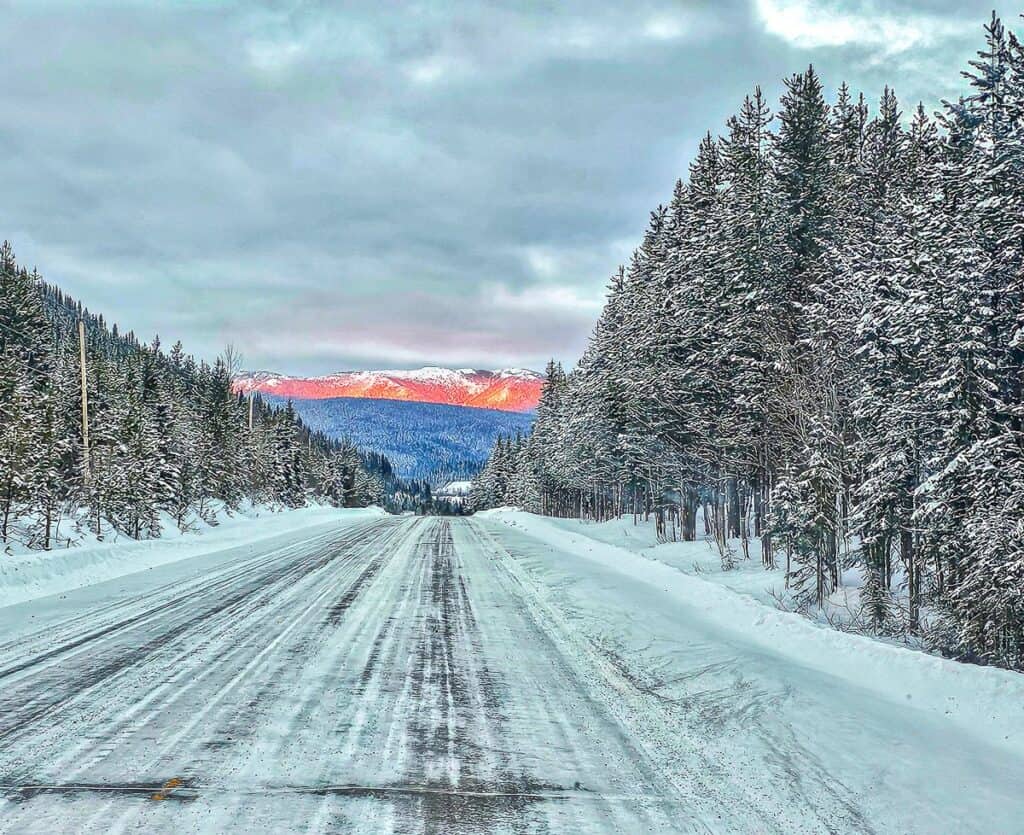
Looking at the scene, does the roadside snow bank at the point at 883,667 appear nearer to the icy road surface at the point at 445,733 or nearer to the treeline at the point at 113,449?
the icy road surface at the point at 445,733

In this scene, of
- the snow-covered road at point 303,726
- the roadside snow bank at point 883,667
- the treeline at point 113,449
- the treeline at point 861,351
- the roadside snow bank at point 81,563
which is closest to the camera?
the snow-covered road at point 303,726

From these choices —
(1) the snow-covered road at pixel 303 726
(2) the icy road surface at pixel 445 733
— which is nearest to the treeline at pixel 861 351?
(2) the icy road surface at pixel 445 733

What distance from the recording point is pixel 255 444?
50594mm

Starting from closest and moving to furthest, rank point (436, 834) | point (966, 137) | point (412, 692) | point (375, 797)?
point (436, 834)
point (375, 797)
point (412, 692)
point (966, 137)

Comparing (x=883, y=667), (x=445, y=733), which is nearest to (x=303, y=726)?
(x=445, y=733)

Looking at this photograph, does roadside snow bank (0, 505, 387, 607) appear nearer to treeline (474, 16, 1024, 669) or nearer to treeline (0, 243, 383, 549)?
treeline (0, 243, 383, 549)

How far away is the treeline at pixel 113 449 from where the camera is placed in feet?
58.0

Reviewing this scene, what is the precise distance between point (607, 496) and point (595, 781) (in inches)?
2204

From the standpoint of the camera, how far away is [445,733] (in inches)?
202

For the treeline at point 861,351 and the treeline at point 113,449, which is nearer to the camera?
the treeline at point 861,351

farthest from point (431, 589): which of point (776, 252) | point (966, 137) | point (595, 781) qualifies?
point (776, 252)

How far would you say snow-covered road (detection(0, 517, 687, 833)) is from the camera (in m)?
3.80

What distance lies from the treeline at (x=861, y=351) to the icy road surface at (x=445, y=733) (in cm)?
392

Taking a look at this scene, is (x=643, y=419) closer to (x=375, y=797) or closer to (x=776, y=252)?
(x=776, y=252)
